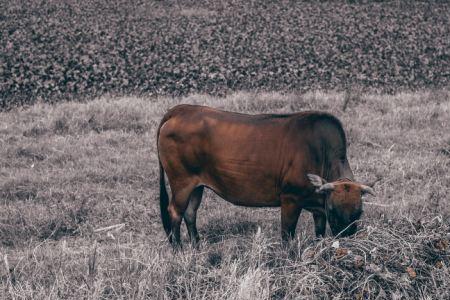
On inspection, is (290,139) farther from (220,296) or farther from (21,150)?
(21,150)

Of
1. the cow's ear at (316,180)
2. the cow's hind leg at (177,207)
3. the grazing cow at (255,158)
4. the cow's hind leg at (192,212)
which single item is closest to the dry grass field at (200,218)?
the cow's hind leg at (177,207)

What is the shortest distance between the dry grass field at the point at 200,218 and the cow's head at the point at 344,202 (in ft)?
0.48

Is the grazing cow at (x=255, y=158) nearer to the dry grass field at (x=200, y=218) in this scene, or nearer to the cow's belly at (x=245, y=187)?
the cow's belly at (x=245, y=187)

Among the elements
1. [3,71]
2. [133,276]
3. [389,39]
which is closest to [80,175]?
[133,276]

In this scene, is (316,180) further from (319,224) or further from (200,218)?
(200,218)

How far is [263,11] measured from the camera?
89.2 feet

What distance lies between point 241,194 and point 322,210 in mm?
847

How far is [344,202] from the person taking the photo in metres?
6.08

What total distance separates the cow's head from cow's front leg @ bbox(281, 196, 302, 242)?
1.79ft

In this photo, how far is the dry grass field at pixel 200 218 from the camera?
5.66 meters

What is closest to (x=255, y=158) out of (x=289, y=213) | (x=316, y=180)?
(x=289, y=213)

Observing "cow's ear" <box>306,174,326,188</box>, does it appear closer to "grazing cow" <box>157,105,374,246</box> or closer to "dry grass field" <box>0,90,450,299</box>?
"grazing cow" <box>157,105,374,246</box>

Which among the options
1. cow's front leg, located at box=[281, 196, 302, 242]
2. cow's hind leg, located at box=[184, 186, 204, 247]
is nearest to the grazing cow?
cow's front leg, located at box=[281, 196, 302, 242]

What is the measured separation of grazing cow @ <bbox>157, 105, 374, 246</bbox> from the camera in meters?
6.67
